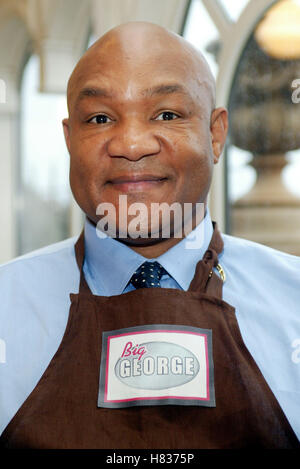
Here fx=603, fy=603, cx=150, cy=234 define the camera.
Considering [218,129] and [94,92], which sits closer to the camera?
[94,92]

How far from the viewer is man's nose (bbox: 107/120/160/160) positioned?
76 centimetres

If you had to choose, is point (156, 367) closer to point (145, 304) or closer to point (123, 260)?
point (145, 304)

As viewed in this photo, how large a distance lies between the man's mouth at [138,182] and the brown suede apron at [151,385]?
134 mm

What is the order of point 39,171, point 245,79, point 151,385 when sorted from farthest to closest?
1. point 39,171
2. point 245,79
3. point 151,385

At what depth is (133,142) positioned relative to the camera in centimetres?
76

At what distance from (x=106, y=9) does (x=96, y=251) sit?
7.11ft

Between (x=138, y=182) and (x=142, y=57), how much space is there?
17cm

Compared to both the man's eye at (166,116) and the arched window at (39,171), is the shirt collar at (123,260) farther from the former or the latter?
the arched window at (39,171)

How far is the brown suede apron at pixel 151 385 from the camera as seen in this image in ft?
2.32

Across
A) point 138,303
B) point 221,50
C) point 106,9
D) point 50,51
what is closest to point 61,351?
point 138,303
